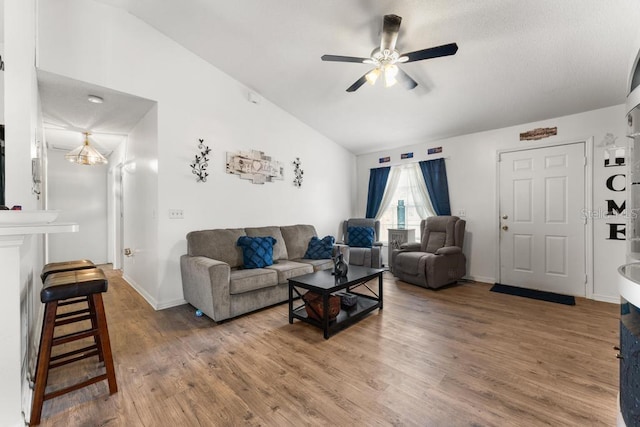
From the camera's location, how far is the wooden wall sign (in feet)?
12.0

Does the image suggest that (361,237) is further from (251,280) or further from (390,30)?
(390,30)

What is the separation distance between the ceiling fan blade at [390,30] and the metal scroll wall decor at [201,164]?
238 centimetres

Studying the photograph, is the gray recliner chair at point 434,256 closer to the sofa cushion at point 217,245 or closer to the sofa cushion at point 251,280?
the sofa cushion at point 251,280

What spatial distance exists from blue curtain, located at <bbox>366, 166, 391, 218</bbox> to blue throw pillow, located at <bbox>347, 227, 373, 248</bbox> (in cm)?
68

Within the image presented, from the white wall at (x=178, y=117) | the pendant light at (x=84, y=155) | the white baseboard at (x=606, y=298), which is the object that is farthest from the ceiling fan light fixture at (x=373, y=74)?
the pendant light at (x=84, y=155)

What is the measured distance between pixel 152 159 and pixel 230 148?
37.3 inches

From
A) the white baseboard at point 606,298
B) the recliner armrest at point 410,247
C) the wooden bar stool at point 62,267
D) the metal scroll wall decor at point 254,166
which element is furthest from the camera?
the recliner armrest at point 410,247

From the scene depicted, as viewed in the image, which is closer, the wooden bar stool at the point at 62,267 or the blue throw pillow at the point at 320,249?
the wooden bar stool at the point at 62,267

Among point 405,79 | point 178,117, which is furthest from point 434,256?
point 178,117

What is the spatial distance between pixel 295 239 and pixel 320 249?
0.43 meters

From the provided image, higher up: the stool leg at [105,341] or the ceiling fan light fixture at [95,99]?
the ceiling fan light fixture at [95,99]

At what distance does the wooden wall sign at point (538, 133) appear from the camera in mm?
3672

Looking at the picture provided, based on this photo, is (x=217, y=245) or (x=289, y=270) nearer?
(x=289, y=270)

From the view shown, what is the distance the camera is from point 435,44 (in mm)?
2621
